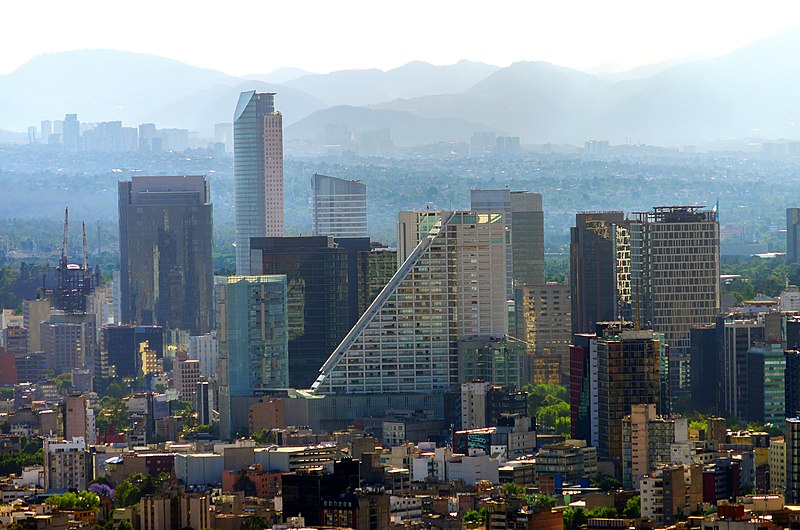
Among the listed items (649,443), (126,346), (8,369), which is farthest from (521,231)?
(649,443)

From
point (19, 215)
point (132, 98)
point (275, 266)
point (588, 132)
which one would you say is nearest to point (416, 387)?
point (275, 266)

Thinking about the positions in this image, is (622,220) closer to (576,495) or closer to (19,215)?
(576,495)

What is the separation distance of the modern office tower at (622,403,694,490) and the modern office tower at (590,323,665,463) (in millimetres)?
751

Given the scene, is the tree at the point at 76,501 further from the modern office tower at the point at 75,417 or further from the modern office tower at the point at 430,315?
the modern office tower at the point at 430,315

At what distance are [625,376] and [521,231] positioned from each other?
2752cm

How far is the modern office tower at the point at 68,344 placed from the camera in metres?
62.0

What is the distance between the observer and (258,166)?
276 feet

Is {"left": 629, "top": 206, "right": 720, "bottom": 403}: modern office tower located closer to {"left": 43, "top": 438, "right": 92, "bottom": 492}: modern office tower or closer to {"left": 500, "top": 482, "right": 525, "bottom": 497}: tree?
{"left": 43, "top": 438, "right": 92, "bottom": 492}: modern office tower

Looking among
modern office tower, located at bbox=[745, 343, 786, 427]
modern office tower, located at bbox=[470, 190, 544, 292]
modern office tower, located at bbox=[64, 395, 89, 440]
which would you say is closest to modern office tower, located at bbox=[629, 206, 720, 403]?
modern office tower, located at bbox=[470, 190, 544, 292]

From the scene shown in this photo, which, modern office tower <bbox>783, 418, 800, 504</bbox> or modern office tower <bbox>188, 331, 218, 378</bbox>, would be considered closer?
modern office tower <bbox>783, 418, 800, 504</bbox>

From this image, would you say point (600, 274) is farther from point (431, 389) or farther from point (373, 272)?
point (431, 389)

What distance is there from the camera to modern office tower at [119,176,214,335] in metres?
72.9

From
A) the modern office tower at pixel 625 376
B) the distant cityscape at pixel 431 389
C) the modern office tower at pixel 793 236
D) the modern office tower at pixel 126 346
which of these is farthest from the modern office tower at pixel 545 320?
the modern office tower at pixel 793 236

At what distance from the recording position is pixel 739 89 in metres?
140
